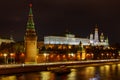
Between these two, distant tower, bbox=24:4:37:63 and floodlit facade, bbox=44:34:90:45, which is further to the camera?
floodlit facade, bbox=44:34:90:45

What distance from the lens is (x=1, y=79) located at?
36.4m

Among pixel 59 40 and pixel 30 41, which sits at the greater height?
pixel 59 40

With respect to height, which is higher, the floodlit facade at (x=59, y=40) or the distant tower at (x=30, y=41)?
the floodlit facade at (x=59, y=40)

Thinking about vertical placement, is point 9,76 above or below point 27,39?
below

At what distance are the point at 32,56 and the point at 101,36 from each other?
10837 centimetres

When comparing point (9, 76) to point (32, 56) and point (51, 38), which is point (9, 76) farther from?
point (51, 38)

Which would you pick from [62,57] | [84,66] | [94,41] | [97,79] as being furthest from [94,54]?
[94,41]

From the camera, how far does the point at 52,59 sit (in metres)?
68.2

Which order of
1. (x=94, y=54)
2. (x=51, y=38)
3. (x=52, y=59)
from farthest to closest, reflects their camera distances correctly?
(x=51, y=38) < (x=94, y=54) < (x=52, y=59)

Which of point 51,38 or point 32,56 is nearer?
point 32,56

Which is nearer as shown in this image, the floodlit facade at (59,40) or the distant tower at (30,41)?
the distant tower at (30,41)

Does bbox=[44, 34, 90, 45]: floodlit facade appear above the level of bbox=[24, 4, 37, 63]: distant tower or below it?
above

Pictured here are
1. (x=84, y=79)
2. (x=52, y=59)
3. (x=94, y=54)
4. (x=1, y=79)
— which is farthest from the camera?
(x=94, y=54)

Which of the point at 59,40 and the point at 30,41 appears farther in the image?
the point at 59,40
